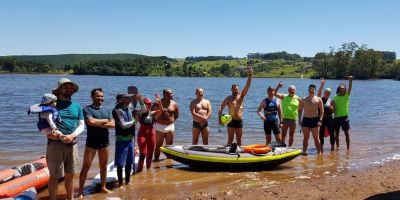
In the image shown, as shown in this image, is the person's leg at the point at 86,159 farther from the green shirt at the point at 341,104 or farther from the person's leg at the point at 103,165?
the green shirt at the point at 341,104

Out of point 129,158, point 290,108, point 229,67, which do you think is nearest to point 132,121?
point 129,158

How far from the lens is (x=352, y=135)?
17.5 meters

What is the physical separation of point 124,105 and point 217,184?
245cm

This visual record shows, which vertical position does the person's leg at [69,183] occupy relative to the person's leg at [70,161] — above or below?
below

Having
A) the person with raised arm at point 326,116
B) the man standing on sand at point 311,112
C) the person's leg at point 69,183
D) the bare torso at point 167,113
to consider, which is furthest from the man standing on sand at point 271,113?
the person's leg at point 69,183

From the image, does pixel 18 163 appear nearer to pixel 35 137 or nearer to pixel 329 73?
pixel 35 137

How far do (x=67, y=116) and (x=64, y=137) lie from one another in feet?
1.12

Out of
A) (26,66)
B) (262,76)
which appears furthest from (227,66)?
(26,66)

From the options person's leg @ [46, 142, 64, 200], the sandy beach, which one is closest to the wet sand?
the sandy beach

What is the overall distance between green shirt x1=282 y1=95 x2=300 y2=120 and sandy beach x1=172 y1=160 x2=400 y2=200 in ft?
10.3

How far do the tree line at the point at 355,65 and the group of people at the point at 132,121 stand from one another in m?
113

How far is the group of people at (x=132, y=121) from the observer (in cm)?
647

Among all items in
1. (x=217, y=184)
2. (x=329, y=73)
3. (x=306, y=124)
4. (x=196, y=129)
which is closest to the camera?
(x=217, y=184)

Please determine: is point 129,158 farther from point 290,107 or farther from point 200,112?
point 290,107
